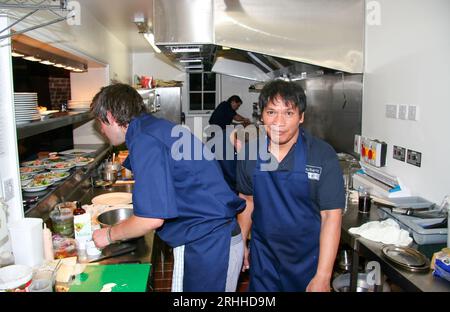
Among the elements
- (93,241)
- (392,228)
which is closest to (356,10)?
(392,228)

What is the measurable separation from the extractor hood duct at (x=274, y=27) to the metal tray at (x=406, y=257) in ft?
5.66

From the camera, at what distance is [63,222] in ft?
6.62

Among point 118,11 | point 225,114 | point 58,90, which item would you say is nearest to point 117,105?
point 118,11

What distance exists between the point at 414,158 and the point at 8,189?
7.82ft

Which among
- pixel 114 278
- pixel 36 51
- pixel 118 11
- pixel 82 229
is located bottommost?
pixel 114 278

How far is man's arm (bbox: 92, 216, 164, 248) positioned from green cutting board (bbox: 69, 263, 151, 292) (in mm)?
117

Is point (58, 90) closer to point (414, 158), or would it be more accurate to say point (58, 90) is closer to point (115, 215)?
point (115, 215)

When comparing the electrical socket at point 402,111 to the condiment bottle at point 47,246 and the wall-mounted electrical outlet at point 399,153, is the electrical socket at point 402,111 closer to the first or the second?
the wall-mounted electrical outlet at point 399,153

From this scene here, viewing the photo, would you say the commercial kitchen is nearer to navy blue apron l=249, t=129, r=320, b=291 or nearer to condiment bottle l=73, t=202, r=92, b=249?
condiment bottle l=73, t=202, r=92, b=249

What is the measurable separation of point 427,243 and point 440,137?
2.23 feet

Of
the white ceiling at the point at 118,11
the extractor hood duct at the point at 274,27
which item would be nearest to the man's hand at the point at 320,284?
the extractor hood duct at the point at 274,27

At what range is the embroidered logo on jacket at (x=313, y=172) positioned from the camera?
1665mm

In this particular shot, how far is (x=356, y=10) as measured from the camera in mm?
2965
